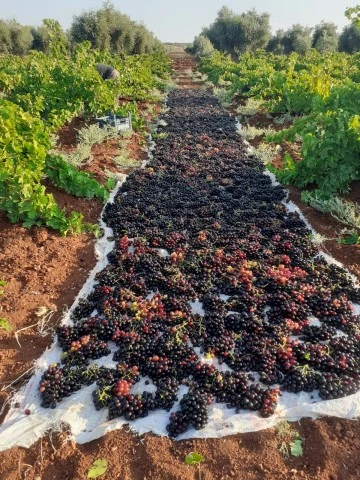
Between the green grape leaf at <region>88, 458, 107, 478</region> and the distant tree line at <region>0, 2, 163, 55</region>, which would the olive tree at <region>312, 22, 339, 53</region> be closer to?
the distant tree line at <region>0, 2, 163, 55</region>

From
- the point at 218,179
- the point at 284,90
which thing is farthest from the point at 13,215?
the point at 284,90

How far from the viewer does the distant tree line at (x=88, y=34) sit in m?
43.4

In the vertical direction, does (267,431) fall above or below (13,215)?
below

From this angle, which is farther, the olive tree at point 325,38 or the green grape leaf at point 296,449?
the olive tree at point 325,38

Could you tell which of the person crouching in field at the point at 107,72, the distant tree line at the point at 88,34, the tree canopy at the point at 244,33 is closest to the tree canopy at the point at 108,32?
the distant tree line at the point at 88,34

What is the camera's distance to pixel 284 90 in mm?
15820

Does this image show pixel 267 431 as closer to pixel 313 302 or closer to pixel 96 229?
pixel 313 302

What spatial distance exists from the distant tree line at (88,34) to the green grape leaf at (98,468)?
4628 cm

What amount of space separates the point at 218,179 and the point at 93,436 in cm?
A: 738

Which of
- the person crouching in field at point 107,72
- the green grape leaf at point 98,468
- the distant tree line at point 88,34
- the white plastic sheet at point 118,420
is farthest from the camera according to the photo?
the distant tree line at point 88,34

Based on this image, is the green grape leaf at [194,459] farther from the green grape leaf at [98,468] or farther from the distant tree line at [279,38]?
the distant tree line at [279,38]

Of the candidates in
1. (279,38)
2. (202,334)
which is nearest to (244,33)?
(279,38)

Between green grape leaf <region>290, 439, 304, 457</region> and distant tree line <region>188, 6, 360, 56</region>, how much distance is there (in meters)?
60.9

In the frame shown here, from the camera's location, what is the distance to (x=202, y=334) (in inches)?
180
